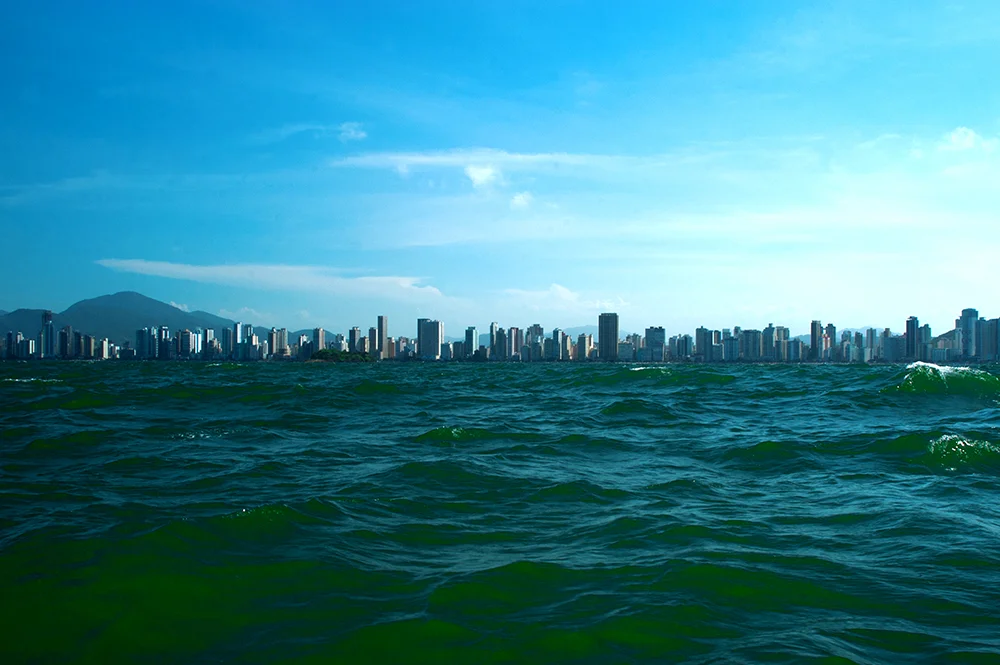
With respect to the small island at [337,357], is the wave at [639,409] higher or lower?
higher

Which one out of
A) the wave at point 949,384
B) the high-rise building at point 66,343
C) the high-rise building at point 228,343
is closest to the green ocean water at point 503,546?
the wave at point 949,384

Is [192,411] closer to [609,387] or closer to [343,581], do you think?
[343,581]

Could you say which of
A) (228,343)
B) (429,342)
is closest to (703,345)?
(429,342)

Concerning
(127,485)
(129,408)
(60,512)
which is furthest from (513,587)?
(129,408)

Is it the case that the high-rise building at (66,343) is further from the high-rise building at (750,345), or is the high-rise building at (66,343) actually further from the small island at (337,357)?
the high-rise building at (750,345)

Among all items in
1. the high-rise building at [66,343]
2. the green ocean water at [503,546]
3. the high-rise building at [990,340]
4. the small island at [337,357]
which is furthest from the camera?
the high-rise building at [66,343]

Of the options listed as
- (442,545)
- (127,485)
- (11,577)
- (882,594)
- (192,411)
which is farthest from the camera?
(192,411)

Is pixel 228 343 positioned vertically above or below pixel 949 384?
above

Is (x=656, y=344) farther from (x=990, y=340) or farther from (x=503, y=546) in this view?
(x=503, y=546)
